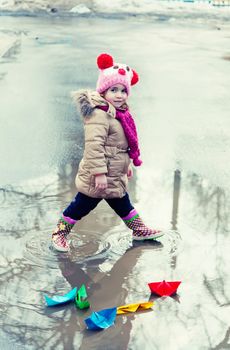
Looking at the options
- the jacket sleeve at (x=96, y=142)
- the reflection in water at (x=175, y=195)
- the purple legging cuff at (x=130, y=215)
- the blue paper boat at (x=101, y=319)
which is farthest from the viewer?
the reflection in water at (x=175, y=195)

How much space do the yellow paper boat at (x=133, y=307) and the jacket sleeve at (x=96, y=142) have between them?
1.04m

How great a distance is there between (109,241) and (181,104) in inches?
226

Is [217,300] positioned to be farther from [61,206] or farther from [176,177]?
[176,177]

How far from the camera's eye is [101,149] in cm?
570

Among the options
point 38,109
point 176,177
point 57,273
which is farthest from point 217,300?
point 38,109

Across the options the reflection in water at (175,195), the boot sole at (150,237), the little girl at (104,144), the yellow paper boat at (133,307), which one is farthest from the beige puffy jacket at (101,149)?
the yellow paper boat at (133,307)

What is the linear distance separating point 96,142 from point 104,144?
125 millimetres

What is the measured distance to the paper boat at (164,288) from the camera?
526 cm

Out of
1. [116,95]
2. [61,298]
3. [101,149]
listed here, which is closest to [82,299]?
[61,298]

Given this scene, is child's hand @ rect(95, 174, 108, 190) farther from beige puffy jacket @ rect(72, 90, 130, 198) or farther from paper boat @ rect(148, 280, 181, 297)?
paper boat @ rect(148, 280, 181, 297)

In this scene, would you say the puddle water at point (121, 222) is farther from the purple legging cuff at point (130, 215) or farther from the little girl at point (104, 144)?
the little girl at point (104, 144)

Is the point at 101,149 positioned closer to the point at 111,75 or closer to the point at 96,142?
the point at 96,142

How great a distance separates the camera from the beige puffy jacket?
18.7 feet

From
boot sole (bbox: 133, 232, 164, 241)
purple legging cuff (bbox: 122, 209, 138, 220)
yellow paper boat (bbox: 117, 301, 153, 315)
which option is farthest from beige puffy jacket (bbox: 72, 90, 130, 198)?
yellow paper boat (bbox: 117, 301, 153, 315)
